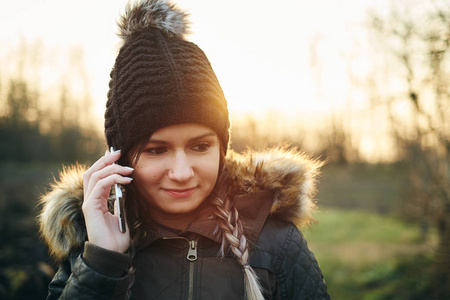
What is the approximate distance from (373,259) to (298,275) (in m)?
6.42

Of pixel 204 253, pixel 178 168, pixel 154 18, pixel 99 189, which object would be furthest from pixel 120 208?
pixel 154 18

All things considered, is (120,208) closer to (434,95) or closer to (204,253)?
(204,253)

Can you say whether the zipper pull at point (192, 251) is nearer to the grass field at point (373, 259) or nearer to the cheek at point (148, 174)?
the cheek at point (148, 174)

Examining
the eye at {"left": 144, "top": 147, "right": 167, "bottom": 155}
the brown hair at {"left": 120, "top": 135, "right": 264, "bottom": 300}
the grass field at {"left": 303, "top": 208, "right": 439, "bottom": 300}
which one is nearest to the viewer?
the brown hair at {"left": 120, "top": 135, "right": 264, "bottom": 300}

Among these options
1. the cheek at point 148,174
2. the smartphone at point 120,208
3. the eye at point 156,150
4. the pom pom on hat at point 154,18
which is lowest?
the smartphone at point 120,208

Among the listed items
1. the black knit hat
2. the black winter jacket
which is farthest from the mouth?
the black knit hat

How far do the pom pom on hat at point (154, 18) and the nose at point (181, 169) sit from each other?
844 millimetres

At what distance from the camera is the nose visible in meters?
1.84

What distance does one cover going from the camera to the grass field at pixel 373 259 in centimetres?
552

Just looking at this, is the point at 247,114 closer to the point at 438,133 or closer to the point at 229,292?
the point at 438,133

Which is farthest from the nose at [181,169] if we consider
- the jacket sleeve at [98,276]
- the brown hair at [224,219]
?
the jacket sleeve at [98,276]

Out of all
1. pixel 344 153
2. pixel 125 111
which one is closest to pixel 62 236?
pixel 125 111

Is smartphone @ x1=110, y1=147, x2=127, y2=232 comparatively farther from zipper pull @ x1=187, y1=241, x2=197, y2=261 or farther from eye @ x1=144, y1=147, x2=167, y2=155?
zipper pull @ x1=187, y1=241, x2=197, y2=261

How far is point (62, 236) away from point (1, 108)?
1544cm
